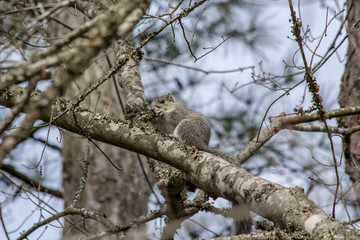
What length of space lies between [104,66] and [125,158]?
1319 millimetres

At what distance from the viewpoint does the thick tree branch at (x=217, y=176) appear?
189 cm

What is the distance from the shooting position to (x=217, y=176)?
234 cm

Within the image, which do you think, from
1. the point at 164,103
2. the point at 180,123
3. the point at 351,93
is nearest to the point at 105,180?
the point at 164,103

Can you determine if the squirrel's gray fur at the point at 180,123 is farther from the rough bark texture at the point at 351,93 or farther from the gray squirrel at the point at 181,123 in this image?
the rough bark texture at the point at 351,93

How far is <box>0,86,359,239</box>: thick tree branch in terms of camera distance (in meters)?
1.89

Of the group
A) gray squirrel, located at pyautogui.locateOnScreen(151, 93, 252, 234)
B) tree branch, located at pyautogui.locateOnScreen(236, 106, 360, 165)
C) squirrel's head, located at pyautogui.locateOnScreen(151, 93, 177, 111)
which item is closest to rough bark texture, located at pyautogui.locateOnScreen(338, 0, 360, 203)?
tree branch, located at pyautogui.locateOnScreen(236, 106, 360, 165)

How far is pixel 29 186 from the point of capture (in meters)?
5.35

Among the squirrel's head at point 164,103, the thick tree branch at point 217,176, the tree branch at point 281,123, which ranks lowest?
the thick tree branch at point 217,176

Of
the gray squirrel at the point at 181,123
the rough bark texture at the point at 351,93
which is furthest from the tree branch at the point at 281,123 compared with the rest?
the rough bark texture at the point at 351,93

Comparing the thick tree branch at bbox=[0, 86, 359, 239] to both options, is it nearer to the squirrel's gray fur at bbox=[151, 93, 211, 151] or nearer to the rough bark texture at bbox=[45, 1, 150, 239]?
the squirrel's gray fur at bbox=[151, 93, 211, 151]

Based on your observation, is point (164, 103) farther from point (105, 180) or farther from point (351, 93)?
point (351, 93)

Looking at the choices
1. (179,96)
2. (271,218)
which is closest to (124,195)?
(179,96)

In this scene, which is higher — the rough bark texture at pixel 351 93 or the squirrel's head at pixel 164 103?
the squirrel's head at pixel 164 103

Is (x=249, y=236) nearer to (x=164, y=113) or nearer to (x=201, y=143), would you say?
(x=201, y=143)
